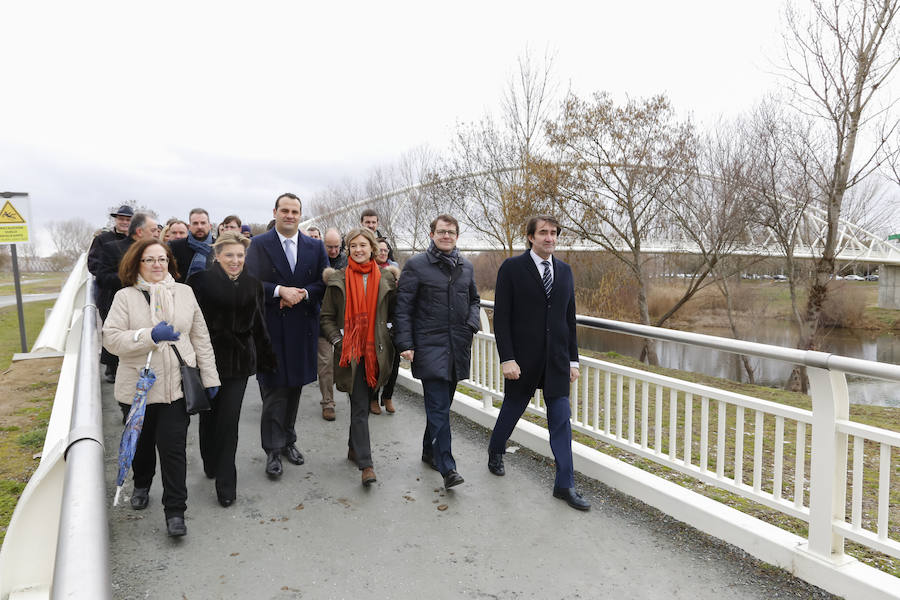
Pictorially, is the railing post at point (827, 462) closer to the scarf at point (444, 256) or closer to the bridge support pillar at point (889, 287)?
the scarf at point (444, 256)

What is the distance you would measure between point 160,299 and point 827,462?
145 inches

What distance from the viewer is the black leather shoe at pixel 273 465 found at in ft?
13.8

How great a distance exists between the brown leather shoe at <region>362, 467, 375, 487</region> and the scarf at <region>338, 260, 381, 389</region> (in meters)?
0.60

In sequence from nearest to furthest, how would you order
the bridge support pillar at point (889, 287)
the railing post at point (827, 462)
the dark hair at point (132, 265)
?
the railing post at point (827, 462)
the dark hair at point (132, 265)
the bridge support pillar at point (889, 287)

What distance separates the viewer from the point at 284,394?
4465 mm

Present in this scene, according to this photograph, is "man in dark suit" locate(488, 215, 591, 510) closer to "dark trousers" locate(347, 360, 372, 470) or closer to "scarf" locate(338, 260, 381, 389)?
"scarf" locate(338, 260, 381, 389)

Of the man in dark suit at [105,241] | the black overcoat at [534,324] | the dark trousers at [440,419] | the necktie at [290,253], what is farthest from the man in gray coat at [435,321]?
the man in dark suit at [105,241]

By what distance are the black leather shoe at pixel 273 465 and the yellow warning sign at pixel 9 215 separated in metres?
9.09

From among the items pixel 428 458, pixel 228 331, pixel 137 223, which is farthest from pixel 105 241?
pixel 428 458

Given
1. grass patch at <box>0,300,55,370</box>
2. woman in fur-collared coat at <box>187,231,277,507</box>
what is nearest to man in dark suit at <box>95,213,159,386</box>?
woman in fur-collared coat at <box>187,231,277,507</box>

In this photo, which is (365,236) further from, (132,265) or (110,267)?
(110,267)

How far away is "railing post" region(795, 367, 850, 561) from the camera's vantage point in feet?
9.20

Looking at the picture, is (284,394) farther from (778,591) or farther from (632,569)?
(778,591)

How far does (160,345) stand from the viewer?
11.0 feet
